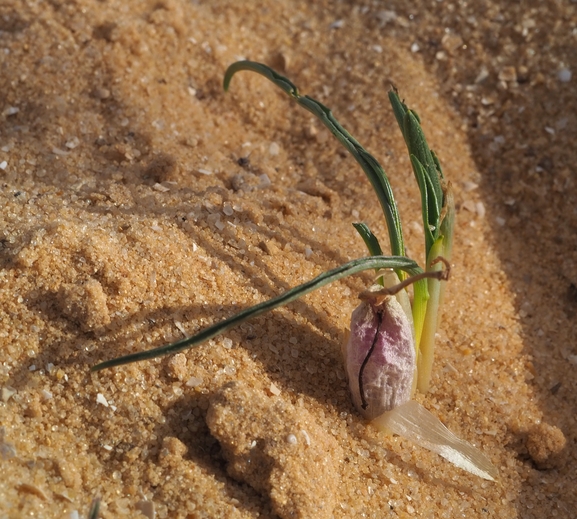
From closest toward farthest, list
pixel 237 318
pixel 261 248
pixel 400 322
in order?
pixel 237 318, pixel 400 322, pixel 261 248

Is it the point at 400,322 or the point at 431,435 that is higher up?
the point at 400,322

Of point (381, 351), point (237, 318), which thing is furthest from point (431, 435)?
point (237, 318)

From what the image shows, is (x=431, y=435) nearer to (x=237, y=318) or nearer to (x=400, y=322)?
(x=400, y=322)

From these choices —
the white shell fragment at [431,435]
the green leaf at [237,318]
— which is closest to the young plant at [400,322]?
the white shell fragment at [431,435]

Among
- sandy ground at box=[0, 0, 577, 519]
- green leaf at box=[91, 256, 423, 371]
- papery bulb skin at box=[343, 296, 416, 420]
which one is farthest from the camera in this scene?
papery bulb skin at box=[343, 296, 416, 420]

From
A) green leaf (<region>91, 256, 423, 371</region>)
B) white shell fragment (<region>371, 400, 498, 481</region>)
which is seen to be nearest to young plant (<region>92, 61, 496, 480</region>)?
white shell fragment (<region>371, 400, 498, 481</region>)

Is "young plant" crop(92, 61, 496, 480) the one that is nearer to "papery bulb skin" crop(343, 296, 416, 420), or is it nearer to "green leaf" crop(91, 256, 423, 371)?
"papery bulb skin" crop(343, 296, 416, 420)
